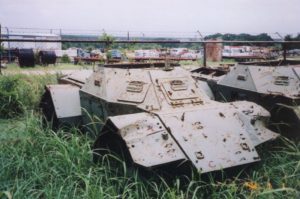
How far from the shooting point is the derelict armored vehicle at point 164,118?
380cm

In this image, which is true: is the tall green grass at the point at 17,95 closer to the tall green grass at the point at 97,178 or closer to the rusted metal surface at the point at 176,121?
the rusted metal surface at the point at 176,121

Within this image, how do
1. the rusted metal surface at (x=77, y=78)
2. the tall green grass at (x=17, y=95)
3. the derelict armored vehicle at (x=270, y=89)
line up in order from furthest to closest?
the tall green grass at (x=17, y=95) < the rusted metal surface at (x=77, y=78) < the derelict armored vehicle at (x=270, y=89)

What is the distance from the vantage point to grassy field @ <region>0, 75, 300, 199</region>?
12.3ft

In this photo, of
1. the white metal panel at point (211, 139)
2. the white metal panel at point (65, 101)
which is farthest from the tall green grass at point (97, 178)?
the white metal panel at point (65, 101)

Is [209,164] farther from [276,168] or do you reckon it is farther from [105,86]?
[105,86]

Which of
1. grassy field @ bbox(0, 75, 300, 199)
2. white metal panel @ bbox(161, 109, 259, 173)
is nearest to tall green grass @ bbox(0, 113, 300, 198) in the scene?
grassy field @ bbox(0, 75, 300, 199)

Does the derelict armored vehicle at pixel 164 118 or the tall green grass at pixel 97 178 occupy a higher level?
the derelict armored vehicle at pixel 164 118

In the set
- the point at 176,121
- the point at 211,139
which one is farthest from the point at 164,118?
the point at 211,139

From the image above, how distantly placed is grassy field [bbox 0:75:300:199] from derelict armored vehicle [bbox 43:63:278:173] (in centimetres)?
22

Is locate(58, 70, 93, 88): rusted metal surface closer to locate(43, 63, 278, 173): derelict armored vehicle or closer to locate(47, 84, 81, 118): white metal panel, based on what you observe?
locate(47, 84, 81, 118): white metal panel

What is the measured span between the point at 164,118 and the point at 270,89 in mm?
2297

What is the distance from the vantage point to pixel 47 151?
460 centimetres

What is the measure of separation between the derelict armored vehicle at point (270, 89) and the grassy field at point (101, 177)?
551mm

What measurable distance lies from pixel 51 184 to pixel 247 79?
11.8 feet
